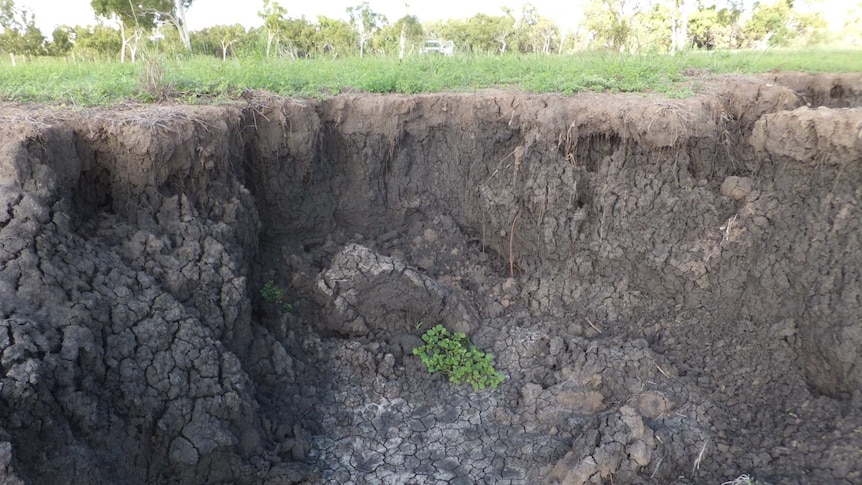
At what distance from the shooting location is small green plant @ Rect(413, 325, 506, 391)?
4.29 m

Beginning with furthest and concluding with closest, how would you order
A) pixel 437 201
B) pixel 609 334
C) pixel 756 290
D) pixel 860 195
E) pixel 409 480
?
1. pixel 437 201
2. pixel 609 334
3. pixel 756 290
4. pixel 860 195
5. pixel 409 480

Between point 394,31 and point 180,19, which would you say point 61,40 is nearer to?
point 180,19

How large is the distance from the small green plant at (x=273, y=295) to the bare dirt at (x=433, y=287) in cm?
8

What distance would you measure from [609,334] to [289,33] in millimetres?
13704

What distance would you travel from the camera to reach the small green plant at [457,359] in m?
4.29

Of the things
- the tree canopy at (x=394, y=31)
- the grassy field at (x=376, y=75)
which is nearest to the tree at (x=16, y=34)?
the tree canopy at (x=394, y=31)

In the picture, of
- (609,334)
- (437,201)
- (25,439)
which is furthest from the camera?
(437,201)

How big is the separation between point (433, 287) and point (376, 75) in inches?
94.4

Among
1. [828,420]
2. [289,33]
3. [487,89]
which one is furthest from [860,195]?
[289,33]

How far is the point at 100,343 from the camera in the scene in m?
3.00

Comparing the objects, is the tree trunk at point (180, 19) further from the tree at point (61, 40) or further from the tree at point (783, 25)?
the tree at point (783, 25)

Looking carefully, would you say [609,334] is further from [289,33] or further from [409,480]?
[289,33]

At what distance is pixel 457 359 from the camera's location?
14.4 feet

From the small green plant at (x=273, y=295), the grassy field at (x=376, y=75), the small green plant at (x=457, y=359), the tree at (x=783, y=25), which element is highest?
the tree at (x=783, y=25)
